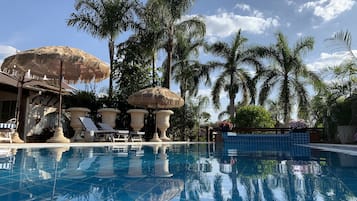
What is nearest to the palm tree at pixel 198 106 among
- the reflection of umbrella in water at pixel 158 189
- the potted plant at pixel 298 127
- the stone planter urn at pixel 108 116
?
the stone planter urn at pixel 108 116

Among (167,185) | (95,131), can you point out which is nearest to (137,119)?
(95,131)

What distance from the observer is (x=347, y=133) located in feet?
40.6

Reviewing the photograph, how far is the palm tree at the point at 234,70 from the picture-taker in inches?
850

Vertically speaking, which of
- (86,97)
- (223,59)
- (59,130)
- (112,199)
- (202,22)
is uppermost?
(202,22)

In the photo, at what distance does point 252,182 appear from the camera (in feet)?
13.8

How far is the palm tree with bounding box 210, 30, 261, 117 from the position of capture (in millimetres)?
21594

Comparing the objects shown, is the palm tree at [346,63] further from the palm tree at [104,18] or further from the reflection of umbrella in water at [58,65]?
the palm tree at [104,18]

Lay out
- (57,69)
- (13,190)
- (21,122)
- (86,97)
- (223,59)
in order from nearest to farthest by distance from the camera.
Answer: (13,190) < (57,69) < (21,122) < (86,97) < (223,59)

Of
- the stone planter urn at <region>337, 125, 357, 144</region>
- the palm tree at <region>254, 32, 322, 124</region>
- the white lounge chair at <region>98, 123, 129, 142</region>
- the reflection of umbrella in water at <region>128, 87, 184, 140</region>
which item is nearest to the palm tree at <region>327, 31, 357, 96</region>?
the stone planter urn at <region>337, 125, 357, 144</region>

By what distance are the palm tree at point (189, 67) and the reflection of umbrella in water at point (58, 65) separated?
1014 centimetres

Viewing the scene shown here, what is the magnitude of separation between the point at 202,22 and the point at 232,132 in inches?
299

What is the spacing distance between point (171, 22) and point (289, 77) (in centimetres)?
927

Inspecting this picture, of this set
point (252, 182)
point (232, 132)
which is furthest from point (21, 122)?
point (252, 182)

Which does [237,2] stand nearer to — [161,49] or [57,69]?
[161,49]
